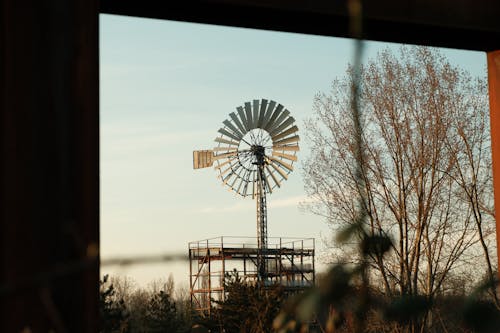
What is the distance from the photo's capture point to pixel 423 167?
1512 centimetres

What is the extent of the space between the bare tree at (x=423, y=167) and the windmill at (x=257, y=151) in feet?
27.4

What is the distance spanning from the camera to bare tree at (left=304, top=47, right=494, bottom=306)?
1474 centimetres

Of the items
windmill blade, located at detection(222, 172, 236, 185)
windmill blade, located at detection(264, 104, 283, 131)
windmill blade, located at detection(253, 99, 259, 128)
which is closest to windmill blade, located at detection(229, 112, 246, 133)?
windmill blade, located at detection(253, 99, 259, 128)

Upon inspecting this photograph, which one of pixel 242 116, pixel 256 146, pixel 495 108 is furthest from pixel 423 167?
pixel 495 108

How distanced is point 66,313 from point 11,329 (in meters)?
0.06

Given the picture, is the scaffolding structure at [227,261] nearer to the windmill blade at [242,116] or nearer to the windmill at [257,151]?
the windmill at [257,151]

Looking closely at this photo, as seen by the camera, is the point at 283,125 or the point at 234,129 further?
the point at 234,129

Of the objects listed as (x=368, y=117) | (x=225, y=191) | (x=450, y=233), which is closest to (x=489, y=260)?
(x=450, y=233)

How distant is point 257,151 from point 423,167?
1047cm

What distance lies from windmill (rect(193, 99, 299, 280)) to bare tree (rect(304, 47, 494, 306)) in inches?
328

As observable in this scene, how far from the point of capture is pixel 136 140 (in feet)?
68.6

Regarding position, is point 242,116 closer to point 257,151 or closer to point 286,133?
point 257,151

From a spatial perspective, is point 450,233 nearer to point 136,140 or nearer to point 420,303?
point 136,140

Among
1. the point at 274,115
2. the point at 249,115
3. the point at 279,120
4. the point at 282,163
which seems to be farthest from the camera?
the point at 282,163
